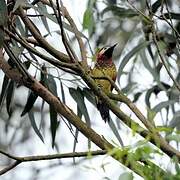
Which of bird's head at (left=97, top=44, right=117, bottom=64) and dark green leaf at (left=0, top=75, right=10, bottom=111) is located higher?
dark green leaf at (left=0, top=75, right=10, bottom=111)

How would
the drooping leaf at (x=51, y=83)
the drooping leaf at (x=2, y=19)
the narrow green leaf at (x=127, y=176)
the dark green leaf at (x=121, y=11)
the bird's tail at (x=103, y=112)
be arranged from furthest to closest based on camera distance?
1. the dark green leaf at (x=121, y=11)
2. the bird's tail at (x=103, y=112)
3. the drooping leaf at (x=51, y=83)
4. the drooping leaf at (x=2, y=19)
5. the narrow green leaf at (x=127, y=176)

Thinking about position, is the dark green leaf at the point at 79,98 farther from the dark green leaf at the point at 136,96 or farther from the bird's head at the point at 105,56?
the dark green leaf at the point at 136,96

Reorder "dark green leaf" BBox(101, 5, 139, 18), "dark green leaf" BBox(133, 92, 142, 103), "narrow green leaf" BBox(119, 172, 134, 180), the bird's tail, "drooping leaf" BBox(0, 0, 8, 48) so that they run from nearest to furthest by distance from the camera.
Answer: "narrow green leaf" BBox(119, 172, 134, 180), "drooping leaf" BBox(0, 0, 8, 48), the bird's tail, "dark green leaf" BBox(101, 5, 139, 18), "dark green leaf" BBox(133, 92, 142, 103)

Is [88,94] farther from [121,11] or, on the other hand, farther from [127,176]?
[127,176]

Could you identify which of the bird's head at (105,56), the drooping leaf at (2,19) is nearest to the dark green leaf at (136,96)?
the bird's head at (105,56)

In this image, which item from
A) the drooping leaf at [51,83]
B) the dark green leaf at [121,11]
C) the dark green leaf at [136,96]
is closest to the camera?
the drooping leaf at [51,83]

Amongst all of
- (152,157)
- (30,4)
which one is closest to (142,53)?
(30,4)

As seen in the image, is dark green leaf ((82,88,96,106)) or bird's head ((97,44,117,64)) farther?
bird's head ((97,44,117,64))

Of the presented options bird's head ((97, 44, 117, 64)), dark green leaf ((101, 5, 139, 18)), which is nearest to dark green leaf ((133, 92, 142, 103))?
bird's head ((97, 44, 117, 64))

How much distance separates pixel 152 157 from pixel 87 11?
28.4 inches

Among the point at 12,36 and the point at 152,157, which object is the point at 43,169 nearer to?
the point at 12,36

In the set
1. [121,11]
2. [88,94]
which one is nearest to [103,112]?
[88,94]

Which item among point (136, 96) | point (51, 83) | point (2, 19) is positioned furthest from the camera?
point (136, 96)

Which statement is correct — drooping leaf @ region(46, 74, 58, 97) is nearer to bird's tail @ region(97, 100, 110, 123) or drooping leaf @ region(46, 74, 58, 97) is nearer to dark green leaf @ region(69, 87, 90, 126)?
dark green leaf @ region(69, 87, 90, 126)
